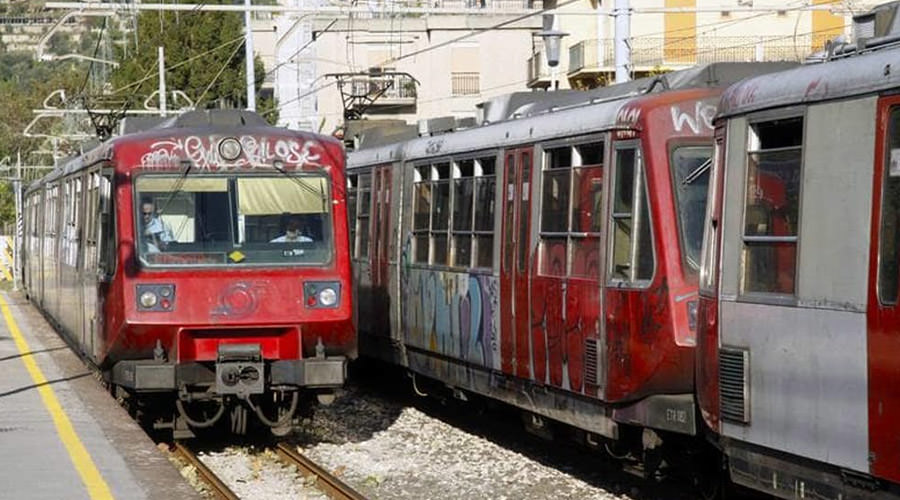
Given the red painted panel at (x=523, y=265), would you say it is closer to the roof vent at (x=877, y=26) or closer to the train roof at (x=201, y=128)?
the train roof at (x=201, y=128)

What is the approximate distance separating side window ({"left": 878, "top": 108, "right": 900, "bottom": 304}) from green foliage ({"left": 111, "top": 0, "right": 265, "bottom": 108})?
2303 inches

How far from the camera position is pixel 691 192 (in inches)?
456

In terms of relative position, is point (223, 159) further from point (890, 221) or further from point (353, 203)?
point (890, 221)

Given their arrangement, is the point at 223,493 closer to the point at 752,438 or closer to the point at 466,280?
the point at 466,280

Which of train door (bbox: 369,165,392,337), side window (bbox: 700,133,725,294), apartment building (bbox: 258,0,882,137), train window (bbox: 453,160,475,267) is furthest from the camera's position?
apartment building (bbox: 258,0,882,137)

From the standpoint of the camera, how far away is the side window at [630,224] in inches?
458

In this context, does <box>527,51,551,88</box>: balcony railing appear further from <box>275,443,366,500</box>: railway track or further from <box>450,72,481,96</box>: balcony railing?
<box>275,443,366,500</box>: railway track

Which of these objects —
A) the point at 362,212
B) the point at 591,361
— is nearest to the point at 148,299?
the point at 591,361

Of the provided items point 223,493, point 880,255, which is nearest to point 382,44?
A: point 223,493

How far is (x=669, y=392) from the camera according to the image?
37.2 ft

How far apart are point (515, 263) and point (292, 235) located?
2.10 m

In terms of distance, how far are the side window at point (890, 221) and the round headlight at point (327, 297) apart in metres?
7.44

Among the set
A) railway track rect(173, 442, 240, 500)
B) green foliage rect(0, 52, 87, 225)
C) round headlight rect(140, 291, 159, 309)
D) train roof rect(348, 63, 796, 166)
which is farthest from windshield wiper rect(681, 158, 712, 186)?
green foliage rect(0, 52, 87, 225)

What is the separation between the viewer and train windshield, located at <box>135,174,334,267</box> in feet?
48.0
